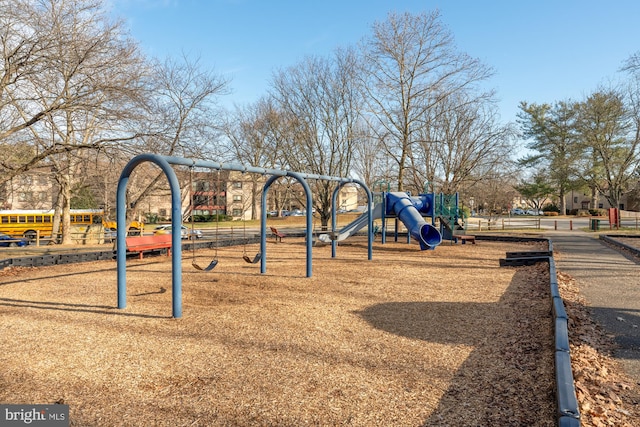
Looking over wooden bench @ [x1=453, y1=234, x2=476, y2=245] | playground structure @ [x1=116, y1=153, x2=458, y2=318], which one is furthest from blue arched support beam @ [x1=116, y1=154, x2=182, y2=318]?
wooden bench @ [x1=453, y1=234, x2=476, y2=245]

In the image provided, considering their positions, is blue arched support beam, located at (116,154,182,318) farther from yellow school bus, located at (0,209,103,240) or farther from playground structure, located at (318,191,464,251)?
yellow school bus, located at (0,209,103,240)

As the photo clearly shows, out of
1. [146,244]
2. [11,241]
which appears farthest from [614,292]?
[11,241]

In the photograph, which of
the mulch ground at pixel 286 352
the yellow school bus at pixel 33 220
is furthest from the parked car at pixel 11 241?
the mulch ground at pixel 286 352

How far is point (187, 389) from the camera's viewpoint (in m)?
3.60

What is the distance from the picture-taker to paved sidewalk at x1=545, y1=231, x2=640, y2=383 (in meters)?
4.62

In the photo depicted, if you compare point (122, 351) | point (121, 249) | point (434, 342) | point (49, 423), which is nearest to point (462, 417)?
point (434, 342)

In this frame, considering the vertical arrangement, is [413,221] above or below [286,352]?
above

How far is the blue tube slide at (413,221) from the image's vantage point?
14.8 meters

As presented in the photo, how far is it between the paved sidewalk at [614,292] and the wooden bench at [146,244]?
11.7 m

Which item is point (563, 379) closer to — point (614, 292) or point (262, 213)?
point (614, 292)

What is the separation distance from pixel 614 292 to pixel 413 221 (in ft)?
26.1

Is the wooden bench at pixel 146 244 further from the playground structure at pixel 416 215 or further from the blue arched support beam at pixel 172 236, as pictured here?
the blue arched support beam at pixel 172 236

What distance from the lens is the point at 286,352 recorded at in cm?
448

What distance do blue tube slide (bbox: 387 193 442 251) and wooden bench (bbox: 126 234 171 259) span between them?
848 cm
